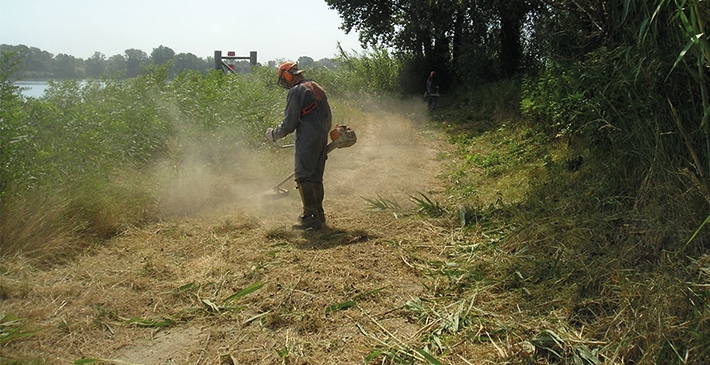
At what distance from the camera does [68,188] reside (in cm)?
558

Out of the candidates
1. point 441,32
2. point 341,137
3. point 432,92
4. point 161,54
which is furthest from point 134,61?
point 441,32

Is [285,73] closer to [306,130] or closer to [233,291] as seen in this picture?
[306,130]

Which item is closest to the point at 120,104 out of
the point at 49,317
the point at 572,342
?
the point at 49,317

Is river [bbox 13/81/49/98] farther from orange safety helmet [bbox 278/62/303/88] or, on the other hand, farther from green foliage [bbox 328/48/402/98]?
green foliage [bbox 328/48/402/98]

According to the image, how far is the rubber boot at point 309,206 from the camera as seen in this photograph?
6.47 metres

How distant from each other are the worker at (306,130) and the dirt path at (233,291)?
34 centimetres

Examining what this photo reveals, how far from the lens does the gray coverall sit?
634 centimetres

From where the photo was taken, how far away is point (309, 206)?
6.51 meters

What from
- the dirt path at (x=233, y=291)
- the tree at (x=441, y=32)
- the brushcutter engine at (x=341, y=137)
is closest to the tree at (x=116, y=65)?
the dirt path at (x=233, y=291)

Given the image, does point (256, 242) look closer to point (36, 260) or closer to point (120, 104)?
point (36, 260)

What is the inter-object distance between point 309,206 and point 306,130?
87cm

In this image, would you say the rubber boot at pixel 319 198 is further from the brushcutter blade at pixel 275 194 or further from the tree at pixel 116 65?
the tree at pixel 116 65

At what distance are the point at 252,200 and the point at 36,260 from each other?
3069 mm

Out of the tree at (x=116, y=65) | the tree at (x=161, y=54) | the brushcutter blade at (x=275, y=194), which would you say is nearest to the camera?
the brushcutter blade at (x=275, y=194)
